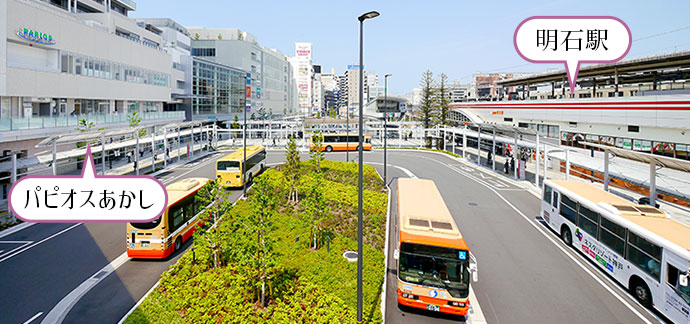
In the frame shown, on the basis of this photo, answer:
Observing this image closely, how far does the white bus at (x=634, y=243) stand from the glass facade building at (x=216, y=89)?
53183mm

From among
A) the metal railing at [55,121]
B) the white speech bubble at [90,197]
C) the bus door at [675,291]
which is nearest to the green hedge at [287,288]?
the white speech bubble at [90,197]

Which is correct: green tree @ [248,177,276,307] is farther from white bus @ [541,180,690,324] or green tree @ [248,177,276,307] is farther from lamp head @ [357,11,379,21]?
white bus @ [541,180,690,324]

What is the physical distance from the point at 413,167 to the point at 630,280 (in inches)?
906

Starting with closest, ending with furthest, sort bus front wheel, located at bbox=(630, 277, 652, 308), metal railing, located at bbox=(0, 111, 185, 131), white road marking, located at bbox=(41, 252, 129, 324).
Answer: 1. white road marking, located at bbox=(41, 252, 129, 324)
2. bus front wheel, located at bbox=(630, 277, 652, 308)
3. metal railing, located at bbox=(0, 111, 185, 131)

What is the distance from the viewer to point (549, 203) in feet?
55.0

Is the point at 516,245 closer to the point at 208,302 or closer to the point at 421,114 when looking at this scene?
the point at 208,302

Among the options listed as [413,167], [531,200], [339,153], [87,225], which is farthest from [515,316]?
[339,153]

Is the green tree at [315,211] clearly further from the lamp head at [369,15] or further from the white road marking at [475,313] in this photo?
the lamp head at [369,15]

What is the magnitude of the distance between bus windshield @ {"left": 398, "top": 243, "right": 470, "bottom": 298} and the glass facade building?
179 ft

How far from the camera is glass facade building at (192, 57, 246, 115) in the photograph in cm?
5909

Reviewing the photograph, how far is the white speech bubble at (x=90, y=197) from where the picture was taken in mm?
6035

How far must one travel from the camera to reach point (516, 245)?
14.8m

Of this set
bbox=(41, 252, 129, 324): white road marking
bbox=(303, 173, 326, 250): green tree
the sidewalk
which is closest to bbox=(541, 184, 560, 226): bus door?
the sidewalk

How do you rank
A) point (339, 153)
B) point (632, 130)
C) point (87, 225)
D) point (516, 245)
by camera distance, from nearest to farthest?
1. point (516, 245)
2. point (87, 225)
3. point (632, 130)
4. point (339, 153)
